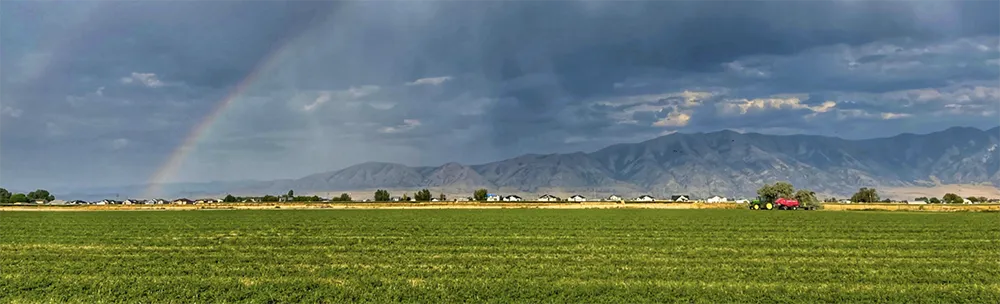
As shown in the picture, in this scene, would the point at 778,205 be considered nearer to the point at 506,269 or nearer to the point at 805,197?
the point at 805,197

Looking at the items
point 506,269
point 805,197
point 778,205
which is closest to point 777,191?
point 805,197

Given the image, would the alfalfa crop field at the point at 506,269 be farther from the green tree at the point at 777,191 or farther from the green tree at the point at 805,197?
the green tree at the point at 777,191

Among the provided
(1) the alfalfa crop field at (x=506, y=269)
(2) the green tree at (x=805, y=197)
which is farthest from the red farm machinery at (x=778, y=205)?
(1) the alfalfa crop field at (x=506, y=269)

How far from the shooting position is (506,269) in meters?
23.7

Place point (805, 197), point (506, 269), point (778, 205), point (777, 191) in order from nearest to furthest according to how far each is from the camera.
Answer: point (506, 269) < point (778, 205) < point (805, 197) < point (777, 191)

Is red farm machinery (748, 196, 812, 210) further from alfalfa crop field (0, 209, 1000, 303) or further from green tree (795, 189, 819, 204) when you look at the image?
alfalfa crop field (0, 209, 1000, 303)

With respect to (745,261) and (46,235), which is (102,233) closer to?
(46,235)

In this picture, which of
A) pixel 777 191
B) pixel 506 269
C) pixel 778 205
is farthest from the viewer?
pixel 777 191

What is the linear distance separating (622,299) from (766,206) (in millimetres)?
98768

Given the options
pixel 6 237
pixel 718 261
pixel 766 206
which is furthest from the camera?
pixel 766 206

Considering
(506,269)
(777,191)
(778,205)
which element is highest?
(777,191)

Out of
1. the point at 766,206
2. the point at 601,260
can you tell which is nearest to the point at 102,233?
the point at 601,260

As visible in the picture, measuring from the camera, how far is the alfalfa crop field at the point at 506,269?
18969 mm

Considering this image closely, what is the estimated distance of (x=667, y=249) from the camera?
→ 3020 cm
